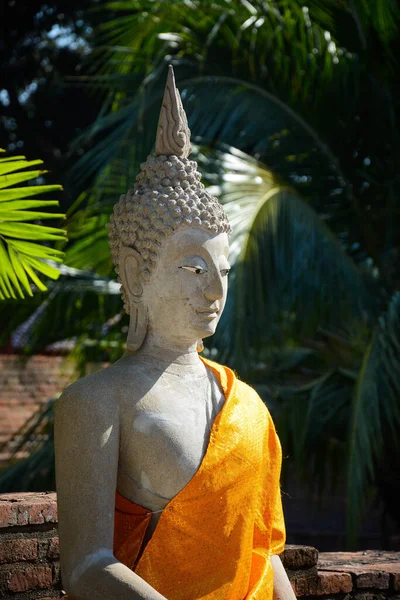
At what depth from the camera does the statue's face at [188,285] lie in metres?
2.35

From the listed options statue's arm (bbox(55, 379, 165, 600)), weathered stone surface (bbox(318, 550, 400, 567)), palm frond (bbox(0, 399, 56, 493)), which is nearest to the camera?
statue's arm (bbox(55, 379, 165, 600))

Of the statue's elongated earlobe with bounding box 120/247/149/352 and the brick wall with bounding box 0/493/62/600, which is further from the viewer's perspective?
the brick wall with bounding box 0/493/62/600

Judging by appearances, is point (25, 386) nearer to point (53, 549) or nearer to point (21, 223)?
point (53, 549)

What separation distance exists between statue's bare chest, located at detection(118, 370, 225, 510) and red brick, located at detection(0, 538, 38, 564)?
0.68m

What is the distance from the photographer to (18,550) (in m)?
2.84

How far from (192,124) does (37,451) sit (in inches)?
90.4

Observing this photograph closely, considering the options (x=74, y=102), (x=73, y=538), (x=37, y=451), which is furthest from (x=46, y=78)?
(x=73, y=538)

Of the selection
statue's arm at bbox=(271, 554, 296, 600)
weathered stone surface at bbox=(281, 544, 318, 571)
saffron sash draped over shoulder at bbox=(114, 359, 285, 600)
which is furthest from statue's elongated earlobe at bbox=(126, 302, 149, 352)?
weathered stone surface at bbox=(281, 544, 318, 571)

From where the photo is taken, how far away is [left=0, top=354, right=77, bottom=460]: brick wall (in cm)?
968

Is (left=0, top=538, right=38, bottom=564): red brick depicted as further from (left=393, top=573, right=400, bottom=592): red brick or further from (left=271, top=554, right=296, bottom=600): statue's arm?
(left=393, top=573, right=400, bottom=592): red brick

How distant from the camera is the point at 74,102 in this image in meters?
11.9

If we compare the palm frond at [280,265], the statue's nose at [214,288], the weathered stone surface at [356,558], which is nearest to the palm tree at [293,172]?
the palm frond at [280,265]

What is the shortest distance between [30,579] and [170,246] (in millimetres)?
1087

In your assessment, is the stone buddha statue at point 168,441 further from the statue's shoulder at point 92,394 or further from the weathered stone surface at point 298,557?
the weathered stone surface at point 298,557
